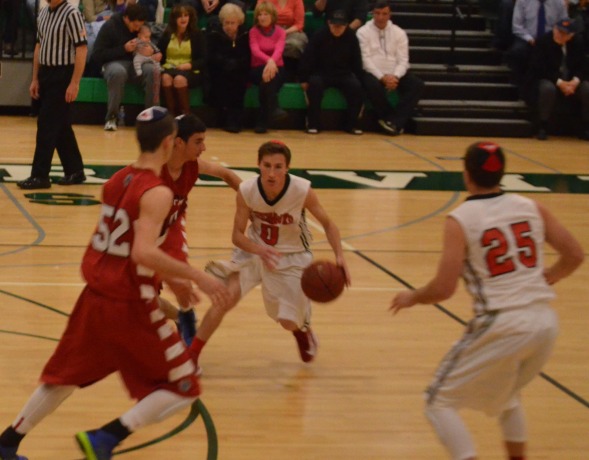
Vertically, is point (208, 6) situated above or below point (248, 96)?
above

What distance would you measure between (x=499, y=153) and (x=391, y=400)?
73.6 inches

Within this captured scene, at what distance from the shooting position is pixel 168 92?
14.6 m

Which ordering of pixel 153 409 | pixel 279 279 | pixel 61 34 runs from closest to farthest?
pixel 153 409
pixel 279 279
pixel 61 34

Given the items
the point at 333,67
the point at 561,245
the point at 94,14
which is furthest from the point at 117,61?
the point at 561,245

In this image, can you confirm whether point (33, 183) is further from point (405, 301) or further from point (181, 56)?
point (405, 301)

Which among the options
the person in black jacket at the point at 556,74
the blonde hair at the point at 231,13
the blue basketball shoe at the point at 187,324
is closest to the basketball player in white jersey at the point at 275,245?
the blue basketball shoe at the point at 187,324

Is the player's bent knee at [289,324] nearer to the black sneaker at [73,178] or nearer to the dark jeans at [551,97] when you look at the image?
the black sneaker at [73,178]

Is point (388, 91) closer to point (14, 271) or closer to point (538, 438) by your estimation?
point (14, 271)

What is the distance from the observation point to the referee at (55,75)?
1015 cm

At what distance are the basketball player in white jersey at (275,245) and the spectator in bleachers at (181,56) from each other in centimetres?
869

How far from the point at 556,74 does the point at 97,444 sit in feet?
41.0

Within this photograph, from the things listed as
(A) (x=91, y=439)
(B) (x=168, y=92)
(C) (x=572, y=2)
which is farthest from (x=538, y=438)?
(C) (x=572, y=2)

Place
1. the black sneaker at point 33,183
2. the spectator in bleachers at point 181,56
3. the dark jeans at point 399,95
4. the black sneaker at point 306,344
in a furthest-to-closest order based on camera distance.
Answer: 1. the dark jeans at point 399,95
2. the spectator in bleachers at point 181,56
3. the black sneaker at point 33,183
4. the black sneaker at point 306,344

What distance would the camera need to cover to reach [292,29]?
50.3ft
